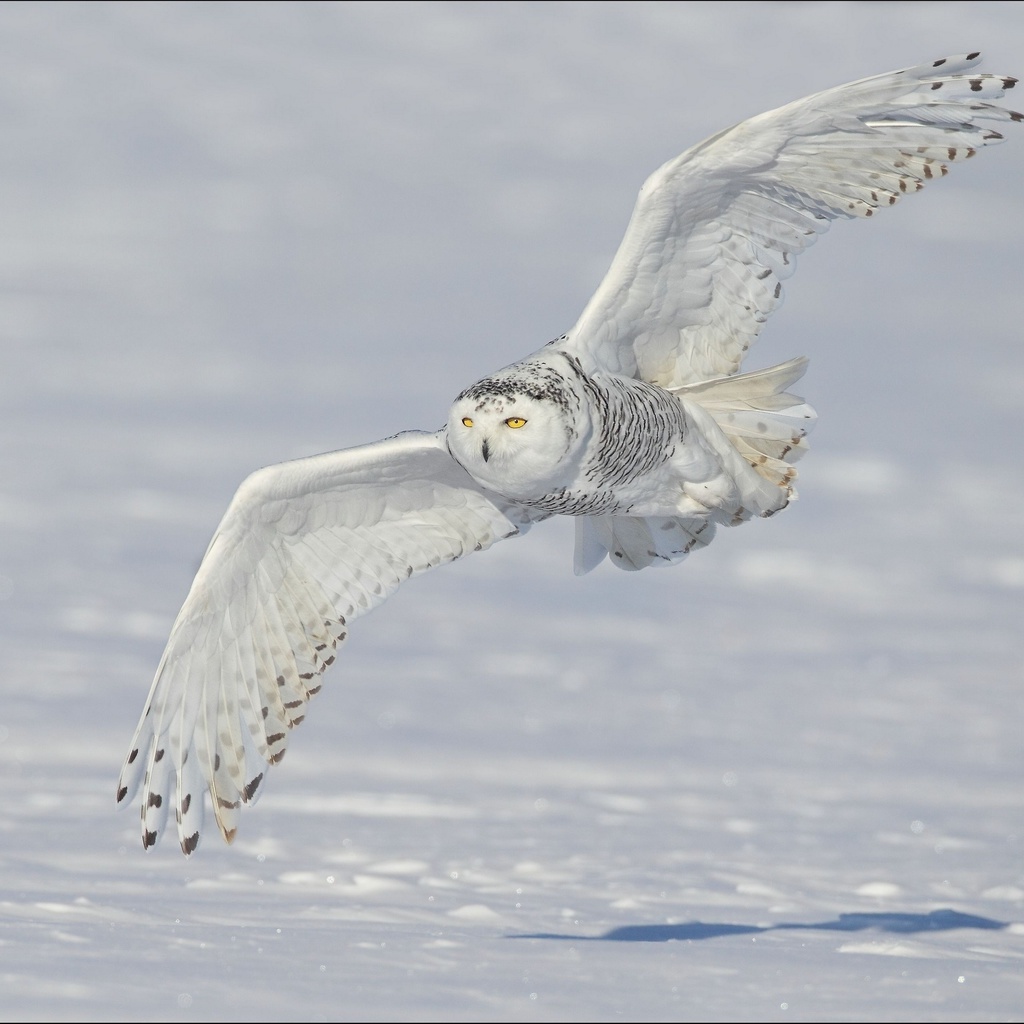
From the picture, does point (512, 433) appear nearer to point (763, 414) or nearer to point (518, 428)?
point (518, 428)

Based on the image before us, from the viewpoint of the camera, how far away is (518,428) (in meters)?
5.64

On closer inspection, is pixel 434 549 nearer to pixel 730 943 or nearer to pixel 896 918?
pixel 730 943

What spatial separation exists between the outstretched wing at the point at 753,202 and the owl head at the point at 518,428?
54cm

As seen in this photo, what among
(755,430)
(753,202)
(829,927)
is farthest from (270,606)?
(829,927)

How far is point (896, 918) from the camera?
22.4ft

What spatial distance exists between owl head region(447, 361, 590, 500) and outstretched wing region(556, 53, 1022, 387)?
54 cm

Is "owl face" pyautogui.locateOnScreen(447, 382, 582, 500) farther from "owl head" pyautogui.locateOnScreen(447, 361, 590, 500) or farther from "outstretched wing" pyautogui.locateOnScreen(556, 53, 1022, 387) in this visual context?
"outstretched wing" pyautogui.locateOnScreen(556, 53, 1022, 387)

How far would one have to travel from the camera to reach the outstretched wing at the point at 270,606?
6.23m

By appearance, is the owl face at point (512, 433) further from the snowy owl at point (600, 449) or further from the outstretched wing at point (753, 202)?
the outstretched wing at point (753, 202)

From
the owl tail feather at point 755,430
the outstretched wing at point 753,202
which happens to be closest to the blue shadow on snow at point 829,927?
the owl tail feather at point 755,430

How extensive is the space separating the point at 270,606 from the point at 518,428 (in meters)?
1.40

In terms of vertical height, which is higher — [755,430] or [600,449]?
[755,430]

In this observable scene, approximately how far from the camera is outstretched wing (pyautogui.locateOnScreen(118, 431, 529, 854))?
6230 mm

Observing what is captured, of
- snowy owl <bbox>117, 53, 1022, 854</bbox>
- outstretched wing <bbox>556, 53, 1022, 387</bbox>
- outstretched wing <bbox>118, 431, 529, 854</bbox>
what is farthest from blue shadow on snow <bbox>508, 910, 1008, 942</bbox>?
outstretched wing <bbox>556, 53, 1022, 387</bbox>
